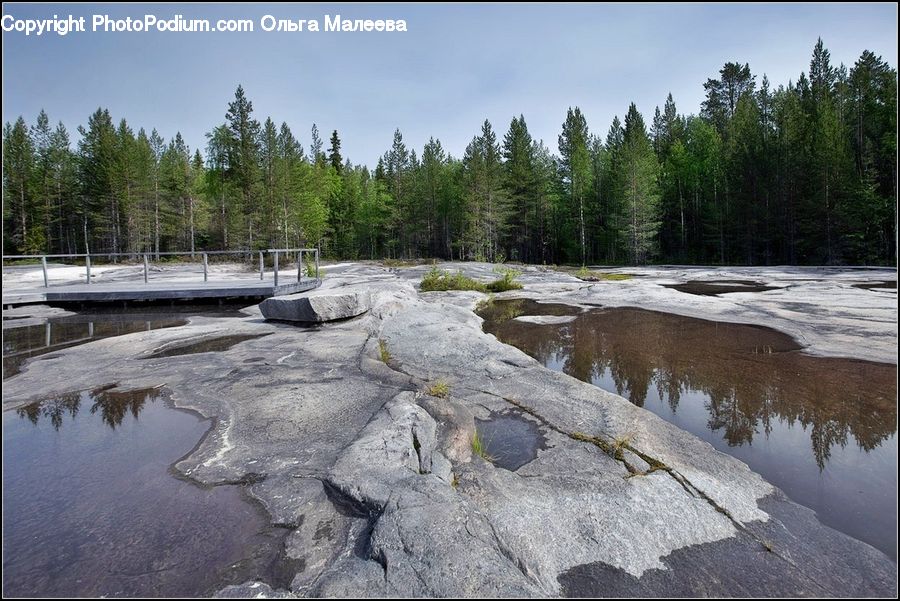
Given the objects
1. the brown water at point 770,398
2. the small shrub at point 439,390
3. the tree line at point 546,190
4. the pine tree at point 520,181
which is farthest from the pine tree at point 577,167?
the small shrub at point 439,390

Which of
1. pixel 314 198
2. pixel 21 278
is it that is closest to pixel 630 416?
pixel 21 278

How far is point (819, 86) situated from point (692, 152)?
12.0 metres

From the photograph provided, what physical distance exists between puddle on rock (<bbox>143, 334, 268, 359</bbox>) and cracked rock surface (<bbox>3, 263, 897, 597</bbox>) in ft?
2.14

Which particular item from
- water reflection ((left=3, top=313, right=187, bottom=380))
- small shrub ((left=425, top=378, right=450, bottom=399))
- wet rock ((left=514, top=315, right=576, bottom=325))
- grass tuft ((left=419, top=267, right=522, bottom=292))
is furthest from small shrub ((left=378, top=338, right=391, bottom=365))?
grass tuft ((left=419, top=267, right=522, bottom=292))

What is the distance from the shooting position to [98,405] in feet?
16.9

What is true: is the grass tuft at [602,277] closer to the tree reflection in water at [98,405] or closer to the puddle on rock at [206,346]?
the puddle on rock at [206,346]

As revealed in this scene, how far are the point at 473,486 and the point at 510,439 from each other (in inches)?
40.8

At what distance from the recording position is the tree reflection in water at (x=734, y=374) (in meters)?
4.51

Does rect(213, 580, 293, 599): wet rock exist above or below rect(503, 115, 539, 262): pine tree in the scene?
below

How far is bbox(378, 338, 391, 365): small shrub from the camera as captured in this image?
6926mm

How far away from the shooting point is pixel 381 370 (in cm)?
620

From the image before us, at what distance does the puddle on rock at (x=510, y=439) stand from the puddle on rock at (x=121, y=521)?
1.86 metres

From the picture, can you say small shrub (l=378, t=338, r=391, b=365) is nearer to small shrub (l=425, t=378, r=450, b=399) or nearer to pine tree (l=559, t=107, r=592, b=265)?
small shrub (l=425, t=378, r=450, b=399)

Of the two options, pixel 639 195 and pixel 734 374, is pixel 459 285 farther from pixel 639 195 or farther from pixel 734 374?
pixel 639 195
